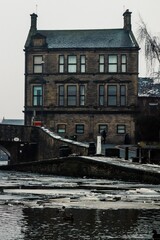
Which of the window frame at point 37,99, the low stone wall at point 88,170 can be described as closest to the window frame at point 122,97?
the window frame at point 37,99

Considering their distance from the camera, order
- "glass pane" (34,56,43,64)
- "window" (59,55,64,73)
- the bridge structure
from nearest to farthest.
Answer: the bridge structure < "window" (59,55,64,73) < "glass pane" (34,56,43,64)

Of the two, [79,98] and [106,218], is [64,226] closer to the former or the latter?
[106,218]

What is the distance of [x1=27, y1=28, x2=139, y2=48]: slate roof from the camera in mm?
67250

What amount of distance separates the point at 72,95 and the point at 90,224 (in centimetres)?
5556

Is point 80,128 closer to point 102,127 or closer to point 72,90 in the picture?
point 102,127

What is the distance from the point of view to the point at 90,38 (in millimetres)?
68625

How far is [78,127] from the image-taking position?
66125 millimetres

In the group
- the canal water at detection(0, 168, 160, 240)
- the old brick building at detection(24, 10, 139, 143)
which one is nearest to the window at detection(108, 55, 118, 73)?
the old brick building at detection(24, 10, 139, 143)

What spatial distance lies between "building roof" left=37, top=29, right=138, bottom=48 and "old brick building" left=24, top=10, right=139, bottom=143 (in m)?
0.10

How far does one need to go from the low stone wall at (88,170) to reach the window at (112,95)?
26.1 m

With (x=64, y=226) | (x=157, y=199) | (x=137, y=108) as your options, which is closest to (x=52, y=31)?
(x=137, y=108)

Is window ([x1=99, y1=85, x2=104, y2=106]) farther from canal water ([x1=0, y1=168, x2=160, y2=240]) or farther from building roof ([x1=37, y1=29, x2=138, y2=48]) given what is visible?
canal water ([x1=0, y1=168, x2=160, y2=240])

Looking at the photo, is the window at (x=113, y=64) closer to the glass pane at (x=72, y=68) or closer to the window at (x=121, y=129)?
the glass pane at (x=72, y=68)

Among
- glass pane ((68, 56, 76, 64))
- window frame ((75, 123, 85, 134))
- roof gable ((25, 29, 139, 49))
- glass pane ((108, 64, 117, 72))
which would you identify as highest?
roof gable ((25, 29, 139, 49))
